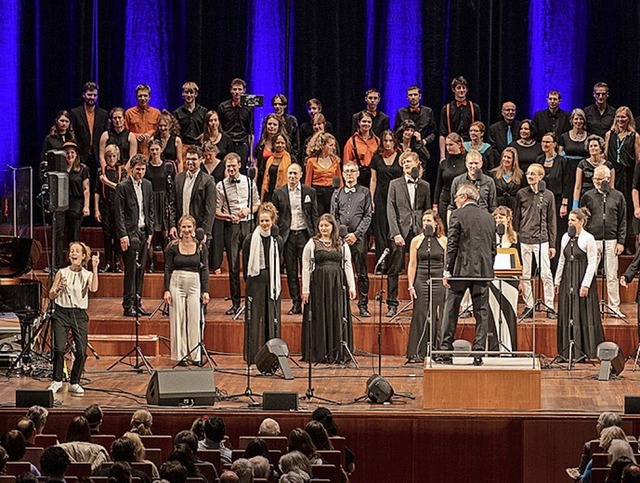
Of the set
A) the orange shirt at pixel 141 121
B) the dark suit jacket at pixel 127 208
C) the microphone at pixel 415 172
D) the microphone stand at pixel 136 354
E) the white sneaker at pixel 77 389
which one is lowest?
the white sneaker at pixel 77 389

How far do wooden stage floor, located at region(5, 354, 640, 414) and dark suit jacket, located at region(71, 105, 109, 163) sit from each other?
10.3 ft

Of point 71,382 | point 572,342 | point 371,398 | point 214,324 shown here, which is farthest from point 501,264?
point 71,382

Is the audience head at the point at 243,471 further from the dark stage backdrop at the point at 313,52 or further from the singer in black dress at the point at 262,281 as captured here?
the dark stage backdrop at the point at 313,52

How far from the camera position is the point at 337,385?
11.0m

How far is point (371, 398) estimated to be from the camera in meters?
10.2

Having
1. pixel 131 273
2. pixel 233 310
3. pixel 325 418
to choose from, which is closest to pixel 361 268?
pixel 233 310

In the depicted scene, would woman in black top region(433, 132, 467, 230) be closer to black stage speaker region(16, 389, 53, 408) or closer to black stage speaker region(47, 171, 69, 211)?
black stage speaker region(47, 171, 69, 211)

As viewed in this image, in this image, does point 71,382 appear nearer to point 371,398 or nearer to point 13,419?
point 13,419

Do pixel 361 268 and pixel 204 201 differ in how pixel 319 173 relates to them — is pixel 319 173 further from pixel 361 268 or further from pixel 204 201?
pixel 204 201

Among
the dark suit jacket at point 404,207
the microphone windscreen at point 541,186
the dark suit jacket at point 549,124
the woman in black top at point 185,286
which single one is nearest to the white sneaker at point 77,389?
the woman in black top at point 185,286

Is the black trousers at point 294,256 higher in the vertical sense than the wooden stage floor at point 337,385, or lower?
higher

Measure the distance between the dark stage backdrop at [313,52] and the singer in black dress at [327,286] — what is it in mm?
4656

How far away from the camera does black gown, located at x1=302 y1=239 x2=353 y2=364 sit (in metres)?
11.8

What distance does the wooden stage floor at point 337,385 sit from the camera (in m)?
10.2
